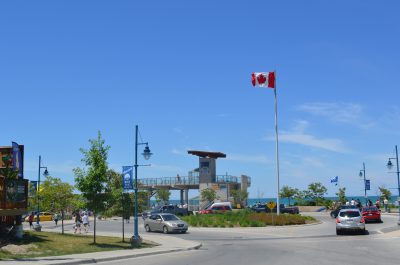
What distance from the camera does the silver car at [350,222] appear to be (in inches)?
1234

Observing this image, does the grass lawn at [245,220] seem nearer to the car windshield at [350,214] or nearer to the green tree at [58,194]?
the car windshield at [350,214]

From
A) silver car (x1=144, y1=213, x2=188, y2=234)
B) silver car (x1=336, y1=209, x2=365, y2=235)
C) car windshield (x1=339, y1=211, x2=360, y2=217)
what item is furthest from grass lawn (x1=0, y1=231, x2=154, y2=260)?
car windshield (x1=339, y1=211, x2=360, y2=217)

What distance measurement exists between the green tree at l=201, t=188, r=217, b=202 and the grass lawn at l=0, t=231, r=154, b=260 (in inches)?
1748

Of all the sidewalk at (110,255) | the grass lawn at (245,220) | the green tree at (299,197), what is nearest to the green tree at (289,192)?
the green tree at (299,197)

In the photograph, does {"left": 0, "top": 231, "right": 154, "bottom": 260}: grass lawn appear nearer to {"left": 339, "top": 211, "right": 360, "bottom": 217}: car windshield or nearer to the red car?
{"left": 339, "top": 211, "right": 360, "bottom": 217}: car windshield

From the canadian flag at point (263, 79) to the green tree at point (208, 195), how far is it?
27.3 meters

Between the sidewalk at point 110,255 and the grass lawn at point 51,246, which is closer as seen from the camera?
the sidewalk at point 110,255

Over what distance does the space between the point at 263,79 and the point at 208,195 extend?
27914 millimetres

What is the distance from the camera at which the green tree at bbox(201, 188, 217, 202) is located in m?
71.7

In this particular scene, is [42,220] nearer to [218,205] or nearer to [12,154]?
[218,205]

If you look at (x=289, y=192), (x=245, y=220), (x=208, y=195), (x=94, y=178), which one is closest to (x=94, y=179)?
(x=94, y=178)

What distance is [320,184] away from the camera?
7738 centimetres

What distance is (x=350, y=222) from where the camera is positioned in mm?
31391

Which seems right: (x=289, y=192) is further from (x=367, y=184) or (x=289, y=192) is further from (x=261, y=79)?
(x=261, y=79)
